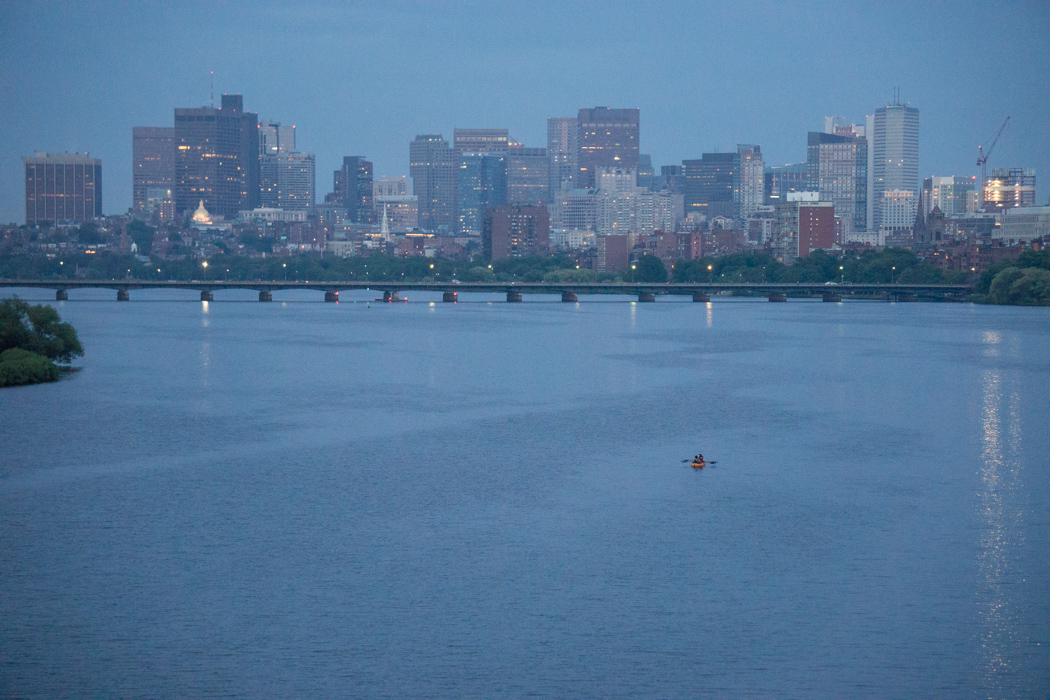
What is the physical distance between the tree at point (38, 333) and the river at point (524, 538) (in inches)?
100

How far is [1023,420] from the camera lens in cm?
4594

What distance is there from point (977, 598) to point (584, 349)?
5900 centimetres

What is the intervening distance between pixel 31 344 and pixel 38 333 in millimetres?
919

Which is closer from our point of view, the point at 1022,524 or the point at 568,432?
the point at 1022,524

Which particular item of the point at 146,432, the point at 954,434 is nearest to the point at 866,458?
the point at 954,434

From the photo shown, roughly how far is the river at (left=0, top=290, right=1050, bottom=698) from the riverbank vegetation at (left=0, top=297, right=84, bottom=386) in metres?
1.54

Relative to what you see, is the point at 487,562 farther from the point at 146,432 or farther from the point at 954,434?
the point at 954,434

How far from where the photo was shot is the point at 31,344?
59.1 metres

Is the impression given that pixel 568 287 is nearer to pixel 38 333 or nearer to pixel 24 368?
pixel 38 333

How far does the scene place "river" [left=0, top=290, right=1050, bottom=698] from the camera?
62.0 ft

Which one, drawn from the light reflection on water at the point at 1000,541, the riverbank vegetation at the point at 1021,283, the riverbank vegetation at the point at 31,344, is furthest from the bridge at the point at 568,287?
the light reflection on water at the point at 1000,541

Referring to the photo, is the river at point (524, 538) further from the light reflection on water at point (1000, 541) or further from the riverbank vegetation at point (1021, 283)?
the riverbank vegetation at point (1021, 283)

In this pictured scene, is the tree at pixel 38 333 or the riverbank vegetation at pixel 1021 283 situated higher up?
the riverbank vegetation at pixel 1021 283

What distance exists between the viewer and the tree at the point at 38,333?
187ft
